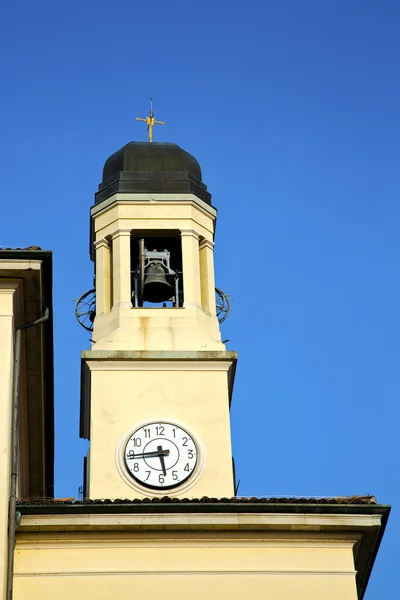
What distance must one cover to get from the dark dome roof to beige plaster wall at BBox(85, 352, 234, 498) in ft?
16.4

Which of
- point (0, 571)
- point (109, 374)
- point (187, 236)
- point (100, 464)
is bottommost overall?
point (0, 571)

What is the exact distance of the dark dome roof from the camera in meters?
37.5

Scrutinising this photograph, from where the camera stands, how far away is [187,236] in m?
36.8

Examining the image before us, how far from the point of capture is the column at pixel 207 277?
120 ft

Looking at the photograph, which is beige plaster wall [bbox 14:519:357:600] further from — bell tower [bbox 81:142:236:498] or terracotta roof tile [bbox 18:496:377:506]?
bell tower [bbox 81:142:236:498]

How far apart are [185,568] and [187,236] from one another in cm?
1035

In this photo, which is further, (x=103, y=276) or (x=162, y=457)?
(x=103, y=276)

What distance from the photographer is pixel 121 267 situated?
3622cm

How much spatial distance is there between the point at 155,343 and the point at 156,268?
92.1 inches

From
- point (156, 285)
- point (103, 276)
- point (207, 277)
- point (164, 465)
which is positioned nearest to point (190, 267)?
point (207, 277)

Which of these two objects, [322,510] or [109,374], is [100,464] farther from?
[322,510]

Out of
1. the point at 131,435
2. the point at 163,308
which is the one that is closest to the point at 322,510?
the point at 131,435

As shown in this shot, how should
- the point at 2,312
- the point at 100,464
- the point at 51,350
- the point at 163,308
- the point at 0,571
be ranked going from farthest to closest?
the point at 163,308 < the point at 100,464 < the point at 51,350 < the point at 2,312 < the point at 0,571

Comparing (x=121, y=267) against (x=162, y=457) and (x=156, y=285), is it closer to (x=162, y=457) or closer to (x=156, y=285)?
(x=156, y=285)
